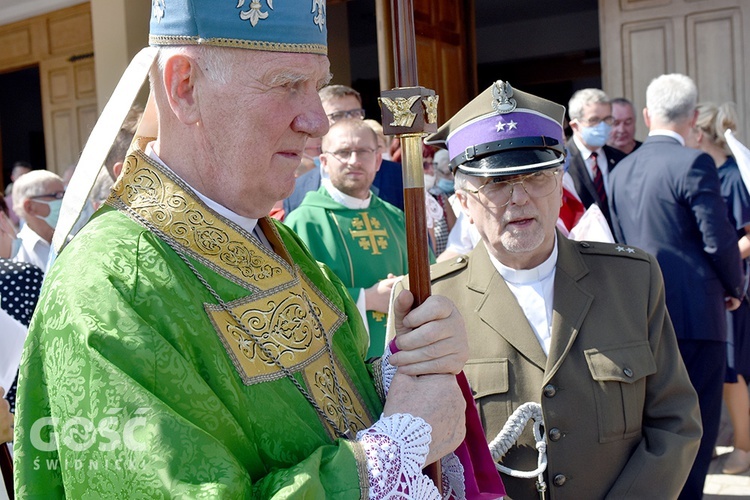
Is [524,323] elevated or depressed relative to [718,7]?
depressed

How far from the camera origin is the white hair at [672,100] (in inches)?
176

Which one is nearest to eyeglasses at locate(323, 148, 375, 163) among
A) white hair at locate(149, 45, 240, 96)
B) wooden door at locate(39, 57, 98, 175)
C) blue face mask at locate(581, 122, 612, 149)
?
blue face mask at locate(581, 122, 612, 149)

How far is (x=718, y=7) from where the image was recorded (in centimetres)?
670

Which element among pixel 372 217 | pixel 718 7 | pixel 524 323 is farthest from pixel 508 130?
pixel 718 7

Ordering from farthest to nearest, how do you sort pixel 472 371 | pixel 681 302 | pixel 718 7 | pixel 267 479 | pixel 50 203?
1. pixel 718 7
2. pixel 50 203
3. pixel 681 302
4. pixel 472 371
5. pixel 267 479

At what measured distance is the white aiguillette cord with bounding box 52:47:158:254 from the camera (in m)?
1.47

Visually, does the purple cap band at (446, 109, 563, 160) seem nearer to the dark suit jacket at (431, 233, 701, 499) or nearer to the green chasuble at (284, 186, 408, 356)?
the dark suit jacket at (431, 233, 701, 499)

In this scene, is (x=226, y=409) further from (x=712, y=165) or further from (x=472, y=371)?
(x=712, y=165)

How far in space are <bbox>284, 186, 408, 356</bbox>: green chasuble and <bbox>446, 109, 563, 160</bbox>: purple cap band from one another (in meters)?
1.59

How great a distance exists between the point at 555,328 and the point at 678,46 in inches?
209

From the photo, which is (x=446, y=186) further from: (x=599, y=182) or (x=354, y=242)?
(x=354, y=242)

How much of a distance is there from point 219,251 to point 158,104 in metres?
0.29

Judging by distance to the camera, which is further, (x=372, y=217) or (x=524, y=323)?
(x=372, y=217)

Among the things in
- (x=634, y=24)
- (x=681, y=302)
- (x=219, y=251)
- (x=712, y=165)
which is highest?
(x=634, y=24)
